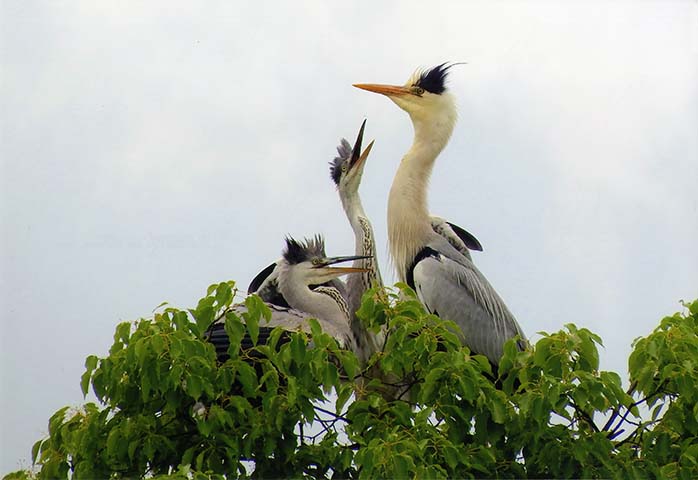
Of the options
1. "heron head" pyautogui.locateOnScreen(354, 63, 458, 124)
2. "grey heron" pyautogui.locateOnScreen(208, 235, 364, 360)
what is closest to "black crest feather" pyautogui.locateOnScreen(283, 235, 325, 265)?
"grey heron" pyautogui.locateOnScreen(208, 235, 364, 360)

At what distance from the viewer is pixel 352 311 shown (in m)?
6.93

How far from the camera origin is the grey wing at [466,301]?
6.68 m

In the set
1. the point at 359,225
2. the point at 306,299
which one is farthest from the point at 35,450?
the point at 359,225

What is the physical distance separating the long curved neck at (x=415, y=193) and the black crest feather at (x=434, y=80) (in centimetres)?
15

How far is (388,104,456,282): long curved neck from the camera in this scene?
274 inches

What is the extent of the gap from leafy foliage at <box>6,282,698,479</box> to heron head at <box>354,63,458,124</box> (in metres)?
2.12

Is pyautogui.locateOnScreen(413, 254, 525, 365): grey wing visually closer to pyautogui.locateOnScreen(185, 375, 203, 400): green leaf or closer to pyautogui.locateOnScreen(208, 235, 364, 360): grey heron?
pyautogui.locateOnScreen(208, 235, 364, 360): grey heron

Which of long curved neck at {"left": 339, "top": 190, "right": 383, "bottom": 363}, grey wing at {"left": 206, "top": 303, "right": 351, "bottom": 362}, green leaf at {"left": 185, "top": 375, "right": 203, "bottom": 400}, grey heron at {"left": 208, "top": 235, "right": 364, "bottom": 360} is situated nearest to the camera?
green leaf at {"left": 185, "top": 375, "right": 203, "bottom": 400}

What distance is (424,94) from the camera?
7.11m

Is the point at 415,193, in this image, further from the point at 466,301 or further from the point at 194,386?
the point at 194,386

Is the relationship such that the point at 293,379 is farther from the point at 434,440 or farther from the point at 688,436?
the point at 688,436

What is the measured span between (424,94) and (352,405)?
261 cm

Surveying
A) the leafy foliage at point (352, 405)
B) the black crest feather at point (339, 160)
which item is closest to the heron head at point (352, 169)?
the black crest feather at point (339, 160)

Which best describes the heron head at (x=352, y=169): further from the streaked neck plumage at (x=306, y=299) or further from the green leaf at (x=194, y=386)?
the green leaf at (x=194, y=386)
